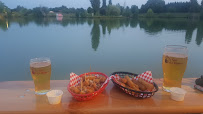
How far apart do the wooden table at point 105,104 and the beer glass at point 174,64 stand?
0.47ft

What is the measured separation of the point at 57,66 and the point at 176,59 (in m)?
9.80

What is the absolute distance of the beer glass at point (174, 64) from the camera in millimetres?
1387

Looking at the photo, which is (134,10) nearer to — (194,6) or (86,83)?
(194,6)

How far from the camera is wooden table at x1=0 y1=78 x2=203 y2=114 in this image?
1160 millimetres

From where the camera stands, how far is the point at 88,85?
1.40 m

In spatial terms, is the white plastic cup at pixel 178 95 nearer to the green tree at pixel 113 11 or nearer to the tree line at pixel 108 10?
the tree line at pixel 108 10

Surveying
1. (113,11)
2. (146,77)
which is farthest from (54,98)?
(113,11)

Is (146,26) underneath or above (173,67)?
above

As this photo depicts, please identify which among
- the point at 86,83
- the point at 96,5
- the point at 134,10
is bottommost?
the point at 86,83

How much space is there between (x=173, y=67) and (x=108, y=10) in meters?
81.9

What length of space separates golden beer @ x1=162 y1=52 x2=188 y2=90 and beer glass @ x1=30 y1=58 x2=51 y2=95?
1.17 meters

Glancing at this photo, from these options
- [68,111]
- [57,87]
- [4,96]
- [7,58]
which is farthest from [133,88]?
[7,58]

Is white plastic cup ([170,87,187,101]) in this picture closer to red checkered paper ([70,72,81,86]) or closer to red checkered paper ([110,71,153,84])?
red checkered paper ([110,71,153,84])

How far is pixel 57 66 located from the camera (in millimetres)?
10391
